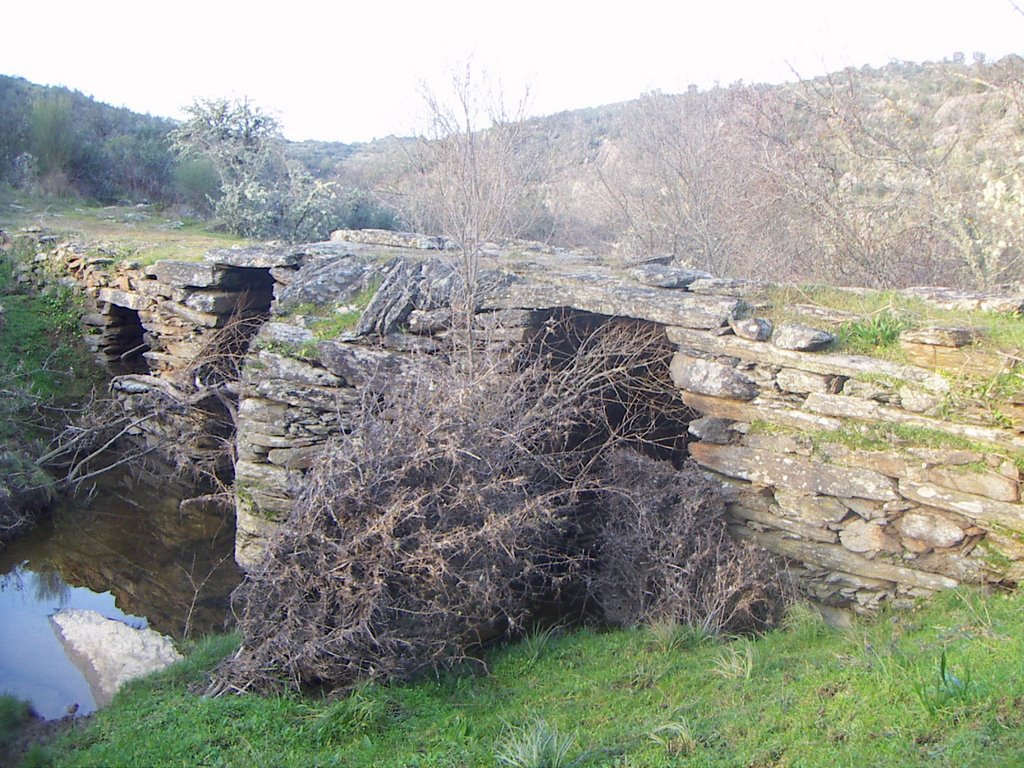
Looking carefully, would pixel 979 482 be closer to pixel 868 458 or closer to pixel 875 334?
pixel 868 458

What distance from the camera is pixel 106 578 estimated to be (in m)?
7.64

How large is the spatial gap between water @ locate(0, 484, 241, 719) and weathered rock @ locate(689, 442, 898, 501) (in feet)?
13.8

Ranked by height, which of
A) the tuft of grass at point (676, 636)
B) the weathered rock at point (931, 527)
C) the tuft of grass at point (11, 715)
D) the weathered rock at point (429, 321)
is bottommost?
the tuft of grass at point (11, 715)

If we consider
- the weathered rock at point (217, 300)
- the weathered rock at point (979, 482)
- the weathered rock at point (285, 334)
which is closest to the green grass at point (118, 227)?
the weathered rock at point (217, 300)

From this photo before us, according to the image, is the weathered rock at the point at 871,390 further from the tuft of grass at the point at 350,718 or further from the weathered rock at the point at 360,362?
the tuft of grass at the point at 350,718

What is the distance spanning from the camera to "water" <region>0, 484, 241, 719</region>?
5.94 meters

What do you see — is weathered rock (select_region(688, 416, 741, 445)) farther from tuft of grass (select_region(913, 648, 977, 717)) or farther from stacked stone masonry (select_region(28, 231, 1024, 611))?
tuft of grass (select_region(913, 648, 977, 717))

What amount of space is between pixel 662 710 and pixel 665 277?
11.7ft

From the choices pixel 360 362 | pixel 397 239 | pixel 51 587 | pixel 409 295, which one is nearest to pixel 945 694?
pixel 360 362

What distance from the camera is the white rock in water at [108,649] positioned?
544 cm

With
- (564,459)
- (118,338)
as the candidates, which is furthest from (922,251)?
(118,338)

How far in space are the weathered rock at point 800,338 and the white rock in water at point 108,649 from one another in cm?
467

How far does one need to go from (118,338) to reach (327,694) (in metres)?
8.26

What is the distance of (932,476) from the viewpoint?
5129 millimetres
